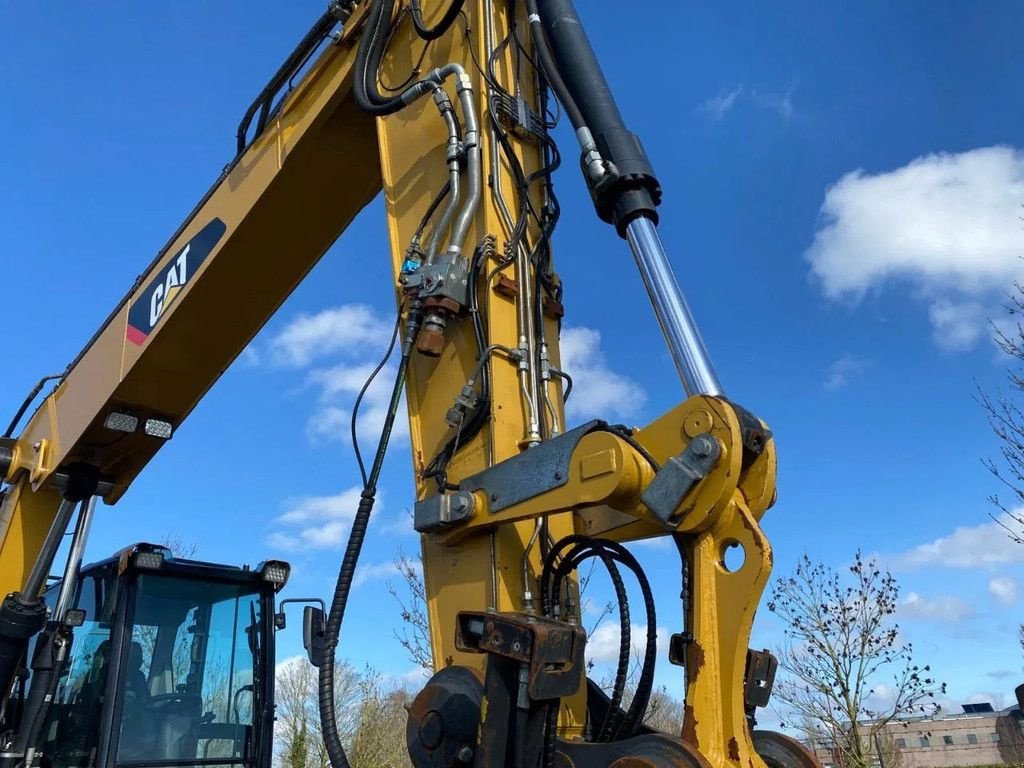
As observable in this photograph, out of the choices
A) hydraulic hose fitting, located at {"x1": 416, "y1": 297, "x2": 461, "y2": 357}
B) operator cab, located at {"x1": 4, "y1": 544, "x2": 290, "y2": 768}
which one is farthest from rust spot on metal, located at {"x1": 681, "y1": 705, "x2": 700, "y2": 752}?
operator cab, located at {"x1": 4, "y1": 544, "x2": 290, "y2": 768}

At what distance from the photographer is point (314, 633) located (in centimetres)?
274

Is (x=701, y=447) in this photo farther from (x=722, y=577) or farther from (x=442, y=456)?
(x=442, y=456)

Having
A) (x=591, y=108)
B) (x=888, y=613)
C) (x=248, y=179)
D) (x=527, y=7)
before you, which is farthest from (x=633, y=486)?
(x=888, y=613)

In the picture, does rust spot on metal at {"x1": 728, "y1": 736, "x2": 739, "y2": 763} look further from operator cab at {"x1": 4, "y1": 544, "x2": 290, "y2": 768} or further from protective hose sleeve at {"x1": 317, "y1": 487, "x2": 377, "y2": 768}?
operator cab at {"x1": 4, "y1": 544, "x2": 290, "y2": 768}

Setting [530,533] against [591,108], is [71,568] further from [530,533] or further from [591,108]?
[591,108]

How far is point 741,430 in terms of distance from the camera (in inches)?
80.0

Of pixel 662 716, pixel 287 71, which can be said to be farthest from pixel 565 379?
pixel 662 716

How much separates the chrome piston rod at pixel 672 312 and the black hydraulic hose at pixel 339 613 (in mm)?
958

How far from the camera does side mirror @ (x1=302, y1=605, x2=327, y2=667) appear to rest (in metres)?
2.48

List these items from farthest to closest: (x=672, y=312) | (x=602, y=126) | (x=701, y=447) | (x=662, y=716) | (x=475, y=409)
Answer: (x=662, y=716)
(x=602, y=126)
(x=475, y=409)
(x=672, y=312)
(x=701, y=447)

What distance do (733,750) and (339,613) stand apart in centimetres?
113

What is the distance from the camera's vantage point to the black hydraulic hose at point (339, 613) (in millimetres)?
2326

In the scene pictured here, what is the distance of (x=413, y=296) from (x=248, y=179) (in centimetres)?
185

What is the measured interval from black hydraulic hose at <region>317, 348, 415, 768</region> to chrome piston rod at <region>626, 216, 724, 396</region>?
0.96m
